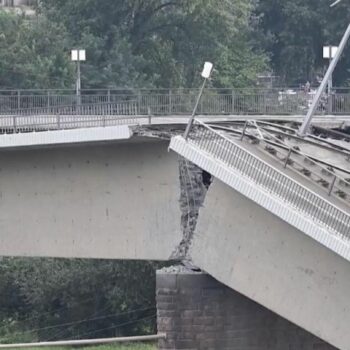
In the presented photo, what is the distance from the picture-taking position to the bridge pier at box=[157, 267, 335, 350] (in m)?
25.3

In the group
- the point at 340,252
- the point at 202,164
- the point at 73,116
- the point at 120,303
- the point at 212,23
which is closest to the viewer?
the point at 340,252

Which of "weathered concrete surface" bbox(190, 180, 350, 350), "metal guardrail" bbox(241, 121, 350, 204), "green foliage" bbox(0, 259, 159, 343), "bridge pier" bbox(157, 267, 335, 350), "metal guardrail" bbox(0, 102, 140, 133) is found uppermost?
"metal guardrail" bbox(241, 121, 350, 204)

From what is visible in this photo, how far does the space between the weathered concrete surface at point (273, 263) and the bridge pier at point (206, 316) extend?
40 centimetres

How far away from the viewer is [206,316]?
2547 centimetres

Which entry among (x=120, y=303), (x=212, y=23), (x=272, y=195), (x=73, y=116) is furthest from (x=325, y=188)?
(x=212, y=23)

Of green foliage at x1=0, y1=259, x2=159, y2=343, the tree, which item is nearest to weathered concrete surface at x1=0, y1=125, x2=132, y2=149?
green foliage at x1=0, y1=259, x2=159, y2=343

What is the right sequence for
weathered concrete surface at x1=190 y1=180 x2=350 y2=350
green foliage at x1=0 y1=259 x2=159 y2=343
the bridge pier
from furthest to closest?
green foliage at x1=0 y1=259 x2=159 y2=343
the bridge pier
weathered concrete surface at x1=190 y1=180 x2=350 y2=350

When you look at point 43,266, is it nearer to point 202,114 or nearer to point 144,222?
point 202,114

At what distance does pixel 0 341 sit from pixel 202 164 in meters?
15.1

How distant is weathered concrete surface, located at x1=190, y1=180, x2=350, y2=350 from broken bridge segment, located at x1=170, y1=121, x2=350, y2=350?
0.02 metres

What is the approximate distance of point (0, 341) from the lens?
37781mm

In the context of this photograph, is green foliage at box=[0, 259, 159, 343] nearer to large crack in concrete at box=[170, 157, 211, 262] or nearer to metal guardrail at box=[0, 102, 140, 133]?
metal guardrail at box=[0, 102, 140, 133]

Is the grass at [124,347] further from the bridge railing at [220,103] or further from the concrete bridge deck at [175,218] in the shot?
the bridge railing at [220,103]

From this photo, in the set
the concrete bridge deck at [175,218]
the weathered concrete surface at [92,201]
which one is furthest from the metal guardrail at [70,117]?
the concrete bridge deck at [175,218]
